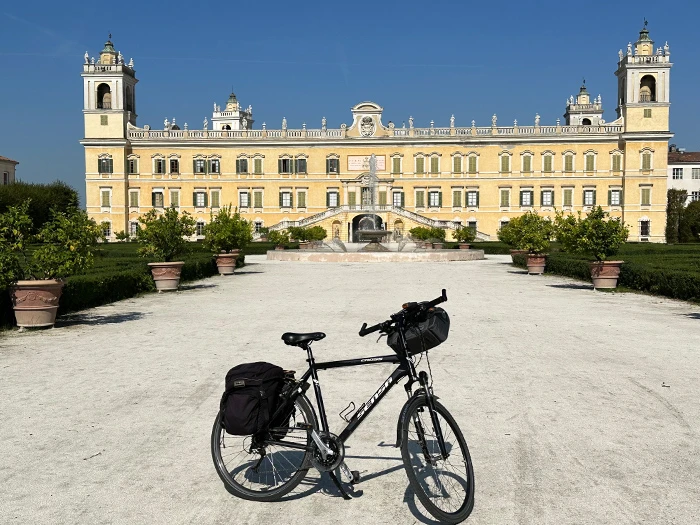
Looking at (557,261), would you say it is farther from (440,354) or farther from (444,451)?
(444,451)

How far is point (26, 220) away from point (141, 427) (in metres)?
6.13

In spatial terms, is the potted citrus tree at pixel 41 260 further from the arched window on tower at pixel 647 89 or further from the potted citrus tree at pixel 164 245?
the arched window on tower at pixel 647 89

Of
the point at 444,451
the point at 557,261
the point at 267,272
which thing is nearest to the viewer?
the point at 444,451

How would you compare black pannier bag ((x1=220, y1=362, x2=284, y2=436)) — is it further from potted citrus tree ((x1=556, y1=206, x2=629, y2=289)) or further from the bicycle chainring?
potted citrus tree ((x1=556, y1=206, x2=629, y2=289))

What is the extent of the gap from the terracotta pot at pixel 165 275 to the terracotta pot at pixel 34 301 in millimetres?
5699

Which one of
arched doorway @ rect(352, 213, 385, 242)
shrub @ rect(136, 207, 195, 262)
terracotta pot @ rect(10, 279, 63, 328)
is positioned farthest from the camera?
arched doorway @ rect(352, 213, 385, 242)

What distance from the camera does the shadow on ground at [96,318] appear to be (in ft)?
34.9

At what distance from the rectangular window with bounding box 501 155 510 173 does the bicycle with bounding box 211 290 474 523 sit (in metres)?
55.3

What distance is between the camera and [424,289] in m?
16.4

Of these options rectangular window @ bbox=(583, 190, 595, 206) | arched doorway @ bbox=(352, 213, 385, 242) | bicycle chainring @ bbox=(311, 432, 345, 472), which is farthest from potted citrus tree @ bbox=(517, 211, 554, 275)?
rectangular window @ bbox=(583, 190, 595, 206)

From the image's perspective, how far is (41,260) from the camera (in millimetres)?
10008

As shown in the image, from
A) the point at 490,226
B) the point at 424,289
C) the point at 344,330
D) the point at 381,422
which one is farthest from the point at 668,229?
the point at 381,422

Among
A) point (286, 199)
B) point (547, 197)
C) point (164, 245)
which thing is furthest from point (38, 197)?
point (164, 245)

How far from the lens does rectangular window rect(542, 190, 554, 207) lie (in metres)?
57.2
